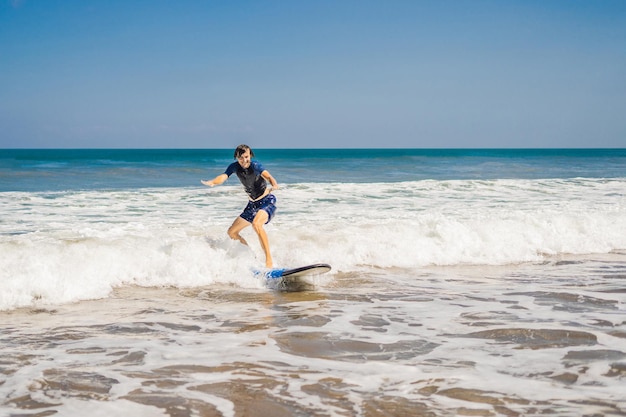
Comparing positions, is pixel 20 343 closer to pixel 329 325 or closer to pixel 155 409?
pixel 155 409

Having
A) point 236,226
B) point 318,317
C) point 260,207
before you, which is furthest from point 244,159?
point 318,317

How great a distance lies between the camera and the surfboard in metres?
8.41

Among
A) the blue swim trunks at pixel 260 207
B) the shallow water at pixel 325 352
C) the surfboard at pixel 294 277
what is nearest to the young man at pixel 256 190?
the blue swim trunks at pixel 260 207

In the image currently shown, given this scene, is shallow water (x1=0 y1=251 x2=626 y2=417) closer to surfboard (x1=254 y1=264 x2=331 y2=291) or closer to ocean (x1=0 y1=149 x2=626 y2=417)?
ocean (x1=0 y1=149 x2=626 y2=417)

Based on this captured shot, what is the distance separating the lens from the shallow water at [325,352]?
439 cm

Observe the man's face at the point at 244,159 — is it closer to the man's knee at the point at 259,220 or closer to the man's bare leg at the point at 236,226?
the man's knee at the point at 259,220

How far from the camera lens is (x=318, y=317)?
7004 mm

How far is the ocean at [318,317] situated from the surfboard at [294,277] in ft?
0.65

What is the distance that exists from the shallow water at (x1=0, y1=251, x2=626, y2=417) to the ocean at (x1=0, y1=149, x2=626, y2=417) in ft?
0.08

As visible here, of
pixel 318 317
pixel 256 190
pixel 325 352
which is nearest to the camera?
pixel 325 352

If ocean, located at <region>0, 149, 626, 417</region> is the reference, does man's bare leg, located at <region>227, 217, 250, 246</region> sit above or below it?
above

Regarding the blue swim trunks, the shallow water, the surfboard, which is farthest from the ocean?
the blue swim trunks

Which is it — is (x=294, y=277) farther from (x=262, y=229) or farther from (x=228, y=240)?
(x=228, y=240)

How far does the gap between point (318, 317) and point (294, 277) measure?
154 cm
